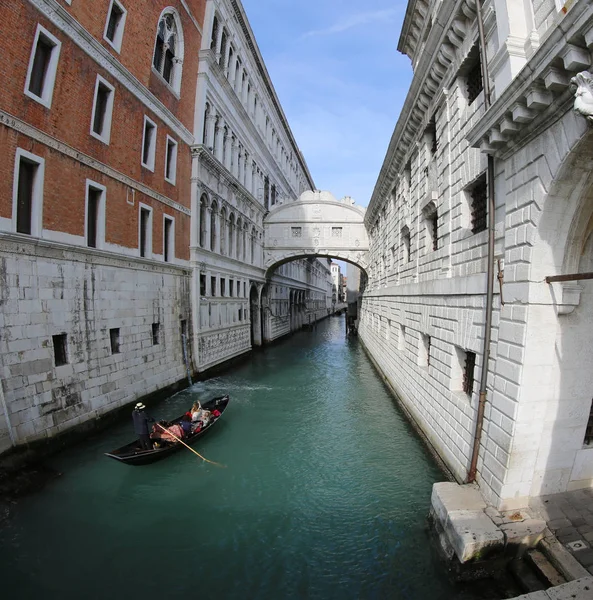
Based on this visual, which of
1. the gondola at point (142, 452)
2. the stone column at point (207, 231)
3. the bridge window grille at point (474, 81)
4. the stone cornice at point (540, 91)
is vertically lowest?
the gondola at point (142, 452)

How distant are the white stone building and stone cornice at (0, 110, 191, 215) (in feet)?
11.7

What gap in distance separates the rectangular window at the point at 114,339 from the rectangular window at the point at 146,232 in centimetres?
289

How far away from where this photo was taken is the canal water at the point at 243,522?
4977mm

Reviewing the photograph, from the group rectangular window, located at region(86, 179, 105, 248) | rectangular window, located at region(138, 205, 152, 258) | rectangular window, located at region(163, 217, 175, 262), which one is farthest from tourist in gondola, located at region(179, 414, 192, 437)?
rectangular window, located at region(163, 217, 175, 262)

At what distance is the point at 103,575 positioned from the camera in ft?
16.9

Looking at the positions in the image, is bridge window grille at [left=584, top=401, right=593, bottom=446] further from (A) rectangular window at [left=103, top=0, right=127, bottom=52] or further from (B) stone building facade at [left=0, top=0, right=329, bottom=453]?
(A) rectangular window at [left=103, top=0, right=127, bottom=52]

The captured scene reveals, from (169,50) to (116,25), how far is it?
137 inches

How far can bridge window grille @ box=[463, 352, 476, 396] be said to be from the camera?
266 inches

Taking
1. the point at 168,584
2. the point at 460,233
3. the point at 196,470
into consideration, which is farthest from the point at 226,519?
the point at 460,233

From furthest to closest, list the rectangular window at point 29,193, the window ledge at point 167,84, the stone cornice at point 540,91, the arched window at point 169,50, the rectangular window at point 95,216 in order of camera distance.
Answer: the arched window at point 169,50, the window ledge at point 167,84, the rectangular window at point 95,216, the rectangular window at point 29,193, the stone cornice at point 540,91

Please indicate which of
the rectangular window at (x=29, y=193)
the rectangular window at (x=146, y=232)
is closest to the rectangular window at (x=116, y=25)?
the rectangular window at (x=146, y=232)

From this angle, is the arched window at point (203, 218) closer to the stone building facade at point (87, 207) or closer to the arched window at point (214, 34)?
the stone building facade at point (87, 207)

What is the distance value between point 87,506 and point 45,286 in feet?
15.0

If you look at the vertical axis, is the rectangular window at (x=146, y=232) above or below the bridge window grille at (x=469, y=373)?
above
